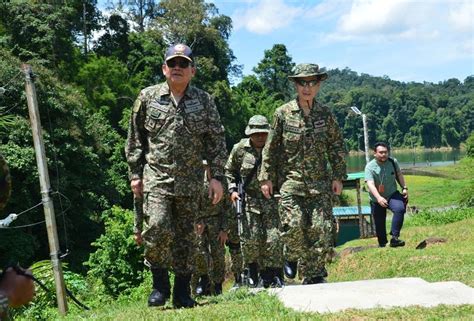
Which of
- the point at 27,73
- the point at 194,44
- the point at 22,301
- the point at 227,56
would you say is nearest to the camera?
the point at 22,301

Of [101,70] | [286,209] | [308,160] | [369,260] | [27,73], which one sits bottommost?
[369,260]

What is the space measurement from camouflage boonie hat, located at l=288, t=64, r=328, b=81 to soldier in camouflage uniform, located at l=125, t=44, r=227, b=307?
1.49 m

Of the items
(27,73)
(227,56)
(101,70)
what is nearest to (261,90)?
(227,56)

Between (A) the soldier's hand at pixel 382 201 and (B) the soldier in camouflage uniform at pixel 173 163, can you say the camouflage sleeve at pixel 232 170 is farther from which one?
(B) the soldier in camouflage uniform at pixel 173 163

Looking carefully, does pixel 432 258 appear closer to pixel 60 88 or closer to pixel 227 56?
pixel 60 88

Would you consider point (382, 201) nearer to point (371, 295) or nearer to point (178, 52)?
point (371, 295)

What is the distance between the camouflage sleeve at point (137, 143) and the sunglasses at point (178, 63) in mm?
404

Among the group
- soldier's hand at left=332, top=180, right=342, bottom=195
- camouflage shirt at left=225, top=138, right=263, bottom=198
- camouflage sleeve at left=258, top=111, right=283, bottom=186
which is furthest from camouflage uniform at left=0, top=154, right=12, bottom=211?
camouflage shirt at left=225, top=138, right=263, bottom=198

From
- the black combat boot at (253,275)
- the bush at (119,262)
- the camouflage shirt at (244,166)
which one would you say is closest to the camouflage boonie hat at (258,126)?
the camouflage shirt at (244,166)

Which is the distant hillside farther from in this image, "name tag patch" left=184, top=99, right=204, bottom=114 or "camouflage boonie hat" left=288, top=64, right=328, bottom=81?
"name tag patch" left=184, top=99, right=204, bottom=114

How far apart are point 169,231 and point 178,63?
1.41m

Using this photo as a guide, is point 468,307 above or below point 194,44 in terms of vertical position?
below

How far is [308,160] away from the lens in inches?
256

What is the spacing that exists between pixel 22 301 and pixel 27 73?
34.6ft
